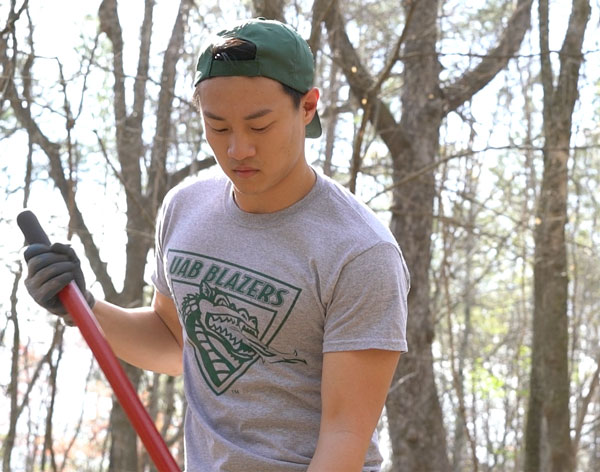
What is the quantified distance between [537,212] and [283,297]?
4.90 m

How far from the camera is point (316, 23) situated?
12.9ft

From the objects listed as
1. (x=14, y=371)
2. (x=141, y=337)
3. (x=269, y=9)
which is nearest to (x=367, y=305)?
(x=141, y=337)

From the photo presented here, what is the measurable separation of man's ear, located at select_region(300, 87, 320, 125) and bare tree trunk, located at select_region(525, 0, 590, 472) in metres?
4.42

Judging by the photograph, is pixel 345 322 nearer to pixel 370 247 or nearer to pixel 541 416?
pixel 370 247

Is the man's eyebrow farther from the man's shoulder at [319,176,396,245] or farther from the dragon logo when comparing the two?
the dragon logo

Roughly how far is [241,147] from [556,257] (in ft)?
16.2

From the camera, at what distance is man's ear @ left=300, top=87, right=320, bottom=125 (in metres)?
1.82

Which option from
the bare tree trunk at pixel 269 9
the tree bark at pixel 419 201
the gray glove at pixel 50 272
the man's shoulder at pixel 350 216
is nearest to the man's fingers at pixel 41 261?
the gray glove at pixel 50 272

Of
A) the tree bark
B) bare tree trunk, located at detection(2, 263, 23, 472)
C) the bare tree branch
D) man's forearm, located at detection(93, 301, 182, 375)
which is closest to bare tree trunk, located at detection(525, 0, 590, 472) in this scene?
the bare tree branch

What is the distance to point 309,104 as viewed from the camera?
72.5 inches

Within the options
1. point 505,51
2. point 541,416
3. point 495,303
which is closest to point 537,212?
point 505,51

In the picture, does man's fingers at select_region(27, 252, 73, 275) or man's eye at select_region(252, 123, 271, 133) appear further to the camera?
man's fingers at select_region(27, 252, 73, 275)

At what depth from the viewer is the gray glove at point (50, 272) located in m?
1.94

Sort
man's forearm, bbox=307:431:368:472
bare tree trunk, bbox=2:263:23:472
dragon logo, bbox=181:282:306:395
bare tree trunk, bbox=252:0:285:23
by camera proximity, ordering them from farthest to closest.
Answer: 1. bare tree trunk, bbox=2:263:23:472
2. bare tree trunk, bbox=252:0:285:23
3. dragon logo, bbox=181:282:306:395
4. man's forearm, bbox=307:431:368:472
